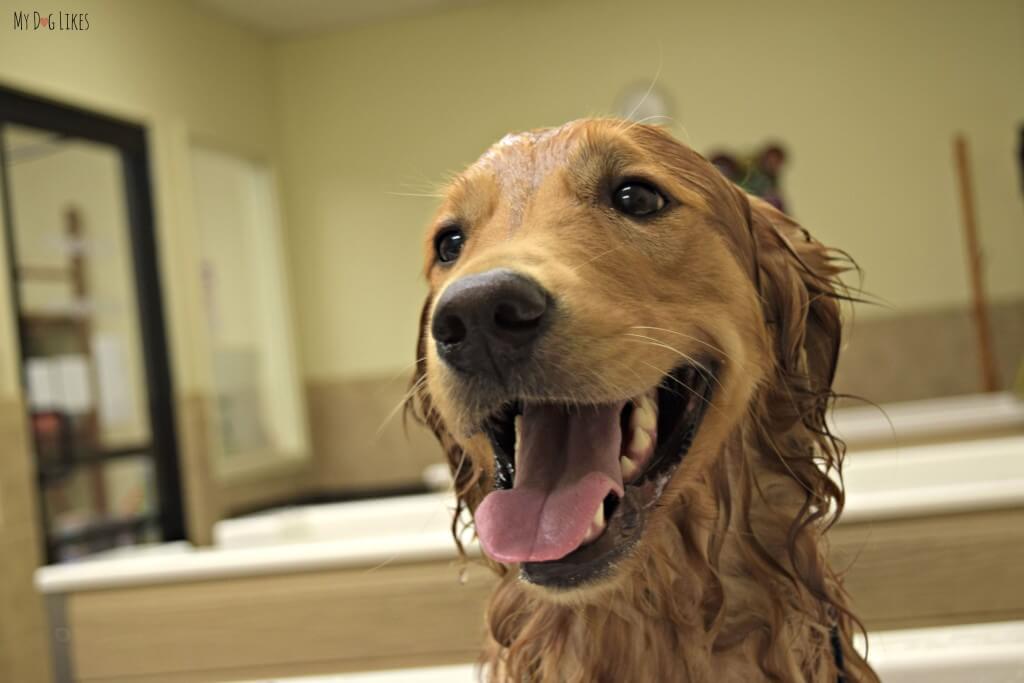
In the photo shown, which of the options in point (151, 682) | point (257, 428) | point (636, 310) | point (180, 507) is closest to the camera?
point (636, 310)

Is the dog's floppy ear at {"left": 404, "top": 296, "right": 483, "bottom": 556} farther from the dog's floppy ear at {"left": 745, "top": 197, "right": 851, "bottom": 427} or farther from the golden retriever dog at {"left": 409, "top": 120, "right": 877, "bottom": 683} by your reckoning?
the dog's floppy ear at {"left": 745, "top": 197, "right": 851, "bottom": 427}

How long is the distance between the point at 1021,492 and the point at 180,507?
4.44 meters

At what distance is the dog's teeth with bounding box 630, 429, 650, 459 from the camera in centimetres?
107

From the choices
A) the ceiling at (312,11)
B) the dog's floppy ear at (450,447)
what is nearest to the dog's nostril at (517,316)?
the dog's floppy ear at (450,447)

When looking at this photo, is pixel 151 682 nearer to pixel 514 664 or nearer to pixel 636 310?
pixel 514 664

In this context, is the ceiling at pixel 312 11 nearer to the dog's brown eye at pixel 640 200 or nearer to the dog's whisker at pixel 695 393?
the dog's brown eye at pixel 640 200

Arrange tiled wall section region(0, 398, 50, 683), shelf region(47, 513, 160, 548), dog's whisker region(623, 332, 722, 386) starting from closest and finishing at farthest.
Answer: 1. dog's whisker region(623, 332, 722, 386)
2. tiled wall section region(0, 398, 50, 683)
3. shelf region(47, 513, 160, 548)

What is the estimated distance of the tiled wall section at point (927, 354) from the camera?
18.5 feet

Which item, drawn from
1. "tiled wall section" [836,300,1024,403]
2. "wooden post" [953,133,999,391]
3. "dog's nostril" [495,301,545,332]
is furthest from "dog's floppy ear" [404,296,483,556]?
"wooden post" [953,133,999,391]

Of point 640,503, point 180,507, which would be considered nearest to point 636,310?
point 640,503

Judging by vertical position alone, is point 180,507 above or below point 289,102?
below

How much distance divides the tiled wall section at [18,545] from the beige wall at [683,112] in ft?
8.58

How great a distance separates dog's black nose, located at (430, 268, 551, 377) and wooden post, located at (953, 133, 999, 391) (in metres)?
5.12

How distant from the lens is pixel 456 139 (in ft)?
20.5
